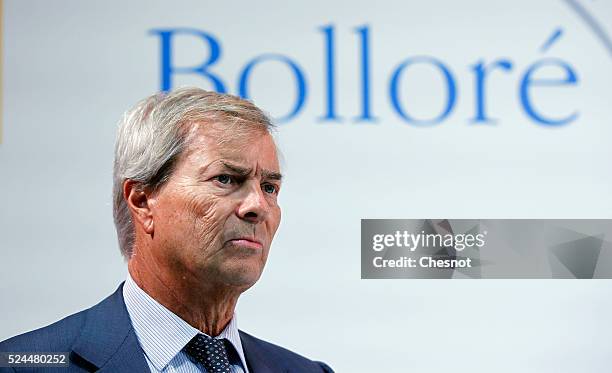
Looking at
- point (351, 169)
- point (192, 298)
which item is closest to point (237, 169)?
point (192, 298)

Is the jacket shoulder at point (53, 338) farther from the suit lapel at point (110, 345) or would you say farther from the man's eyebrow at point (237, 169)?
the man's eyebrow at point (237, 169)

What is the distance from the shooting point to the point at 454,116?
2445 mm

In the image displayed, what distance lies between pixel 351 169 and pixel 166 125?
3.11ft

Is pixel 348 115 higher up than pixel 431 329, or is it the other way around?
pixel 348 115

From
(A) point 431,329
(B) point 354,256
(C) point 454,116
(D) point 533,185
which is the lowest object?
(A) point 431,329

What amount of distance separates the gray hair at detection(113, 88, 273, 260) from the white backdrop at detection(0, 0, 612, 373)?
0.82m

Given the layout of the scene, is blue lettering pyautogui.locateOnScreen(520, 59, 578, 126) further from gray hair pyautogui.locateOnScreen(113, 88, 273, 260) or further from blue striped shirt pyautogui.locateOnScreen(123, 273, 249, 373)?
blue striped shirt pyautogui.locateOnScreen(123, 273, 249, 373)

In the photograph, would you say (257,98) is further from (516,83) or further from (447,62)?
(516,83)

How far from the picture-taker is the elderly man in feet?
5.05

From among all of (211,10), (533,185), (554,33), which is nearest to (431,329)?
(533,185)

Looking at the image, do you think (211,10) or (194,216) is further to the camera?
(211,10)

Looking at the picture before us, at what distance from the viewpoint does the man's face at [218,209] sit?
5.05 ft

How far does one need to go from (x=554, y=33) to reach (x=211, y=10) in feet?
Answer: 2.96

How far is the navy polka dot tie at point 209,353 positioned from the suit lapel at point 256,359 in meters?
0.09
